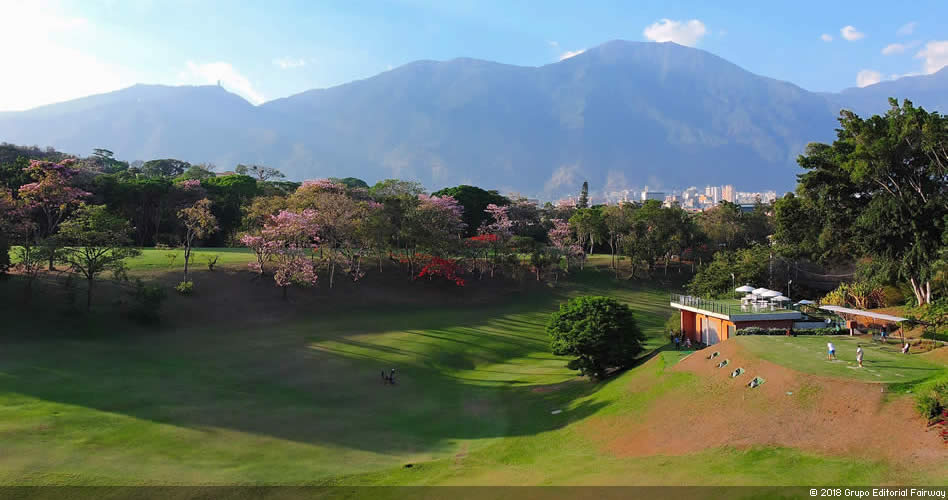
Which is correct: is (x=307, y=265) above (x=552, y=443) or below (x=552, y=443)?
above

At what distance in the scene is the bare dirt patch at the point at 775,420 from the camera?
1788 cm

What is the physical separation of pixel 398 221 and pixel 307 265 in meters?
16.1

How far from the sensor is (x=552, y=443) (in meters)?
26.0

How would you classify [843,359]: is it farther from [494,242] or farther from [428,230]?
[494,242]

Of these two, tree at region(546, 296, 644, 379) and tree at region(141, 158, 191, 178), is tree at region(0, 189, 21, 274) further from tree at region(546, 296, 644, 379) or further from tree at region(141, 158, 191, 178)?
tree at region(141, 158, 191, 178)

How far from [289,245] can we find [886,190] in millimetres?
52910

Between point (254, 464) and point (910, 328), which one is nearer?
point (254, 464)

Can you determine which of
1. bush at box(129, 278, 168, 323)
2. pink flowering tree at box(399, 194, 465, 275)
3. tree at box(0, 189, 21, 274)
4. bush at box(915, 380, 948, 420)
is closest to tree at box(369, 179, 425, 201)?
pink flowering tree at box(399, 194, 465, 275)

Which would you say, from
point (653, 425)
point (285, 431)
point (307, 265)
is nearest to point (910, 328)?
point (653, 425)

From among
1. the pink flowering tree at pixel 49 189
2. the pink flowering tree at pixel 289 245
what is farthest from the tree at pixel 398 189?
the pink flowering tree at pixel 49 189

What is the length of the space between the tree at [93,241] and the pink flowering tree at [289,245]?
11516 mm

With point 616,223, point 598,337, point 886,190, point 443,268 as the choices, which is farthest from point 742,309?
point 616,223

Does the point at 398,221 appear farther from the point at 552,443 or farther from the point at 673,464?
the point at 673,464

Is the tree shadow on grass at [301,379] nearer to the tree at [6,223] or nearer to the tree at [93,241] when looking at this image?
the tree at [93,241]
